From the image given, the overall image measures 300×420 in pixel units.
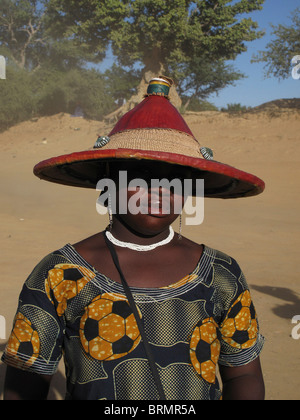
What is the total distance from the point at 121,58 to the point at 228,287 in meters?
35.7

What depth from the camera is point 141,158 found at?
1.50 meters

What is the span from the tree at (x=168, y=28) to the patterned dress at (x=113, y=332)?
24.8 m

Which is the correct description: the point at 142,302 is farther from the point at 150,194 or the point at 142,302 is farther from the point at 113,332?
the point at 150,194

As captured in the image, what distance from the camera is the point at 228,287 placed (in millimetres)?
1665

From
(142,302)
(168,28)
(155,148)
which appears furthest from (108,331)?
(168,28)

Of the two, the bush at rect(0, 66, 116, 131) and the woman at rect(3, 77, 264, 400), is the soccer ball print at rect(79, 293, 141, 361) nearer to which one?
the woman at rect(3, 77, 264, 400)

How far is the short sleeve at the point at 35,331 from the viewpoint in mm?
1541

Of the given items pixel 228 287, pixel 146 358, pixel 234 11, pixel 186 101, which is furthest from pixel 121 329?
pixel 186 101

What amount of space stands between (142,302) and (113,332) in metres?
0.14

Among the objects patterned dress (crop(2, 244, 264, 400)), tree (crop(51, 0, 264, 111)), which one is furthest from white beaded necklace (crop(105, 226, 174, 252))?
tree (crop(51, 0, 264, 111))

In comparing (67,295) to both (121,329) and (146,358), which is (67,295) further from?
(146,358)

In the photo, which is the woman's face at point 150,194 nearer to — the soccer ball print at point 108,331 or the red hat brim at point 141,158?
the red hat brim at point 141,158

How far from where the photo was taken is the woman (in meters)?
1.51

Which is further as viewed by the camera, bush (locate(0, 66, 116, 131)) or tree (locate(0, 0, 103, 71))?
tree (locate(0, 0, 103, 71))
